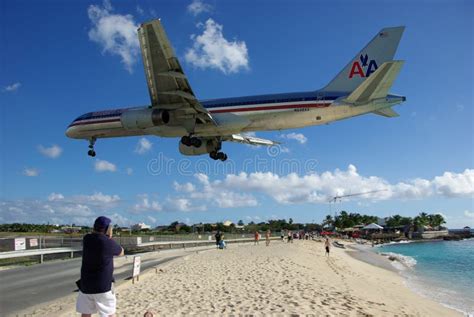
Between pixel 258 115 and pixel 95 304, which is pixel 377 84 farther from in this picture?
pixel 95 304

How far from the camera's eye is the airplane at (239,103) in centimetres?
2091

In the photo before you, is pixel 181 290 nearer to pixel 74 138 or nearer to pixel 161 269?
pixel 161 269

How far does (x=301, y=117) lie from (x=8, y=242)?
1699cm

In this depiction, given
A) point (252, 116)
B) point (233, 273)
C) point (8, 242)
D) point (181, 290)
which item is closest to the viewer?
point (181, 290)

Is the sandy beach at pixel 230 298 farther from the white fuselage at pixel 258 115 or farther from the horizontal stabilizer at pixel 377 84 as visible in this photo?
the horizontal stabilizer at pixel 377 84

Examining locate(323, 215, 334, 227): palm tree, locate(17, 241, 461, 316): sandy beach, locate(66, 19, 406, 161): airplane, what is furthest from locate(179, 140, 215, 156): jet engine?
locate(323, 215, 334, 227): palm tree

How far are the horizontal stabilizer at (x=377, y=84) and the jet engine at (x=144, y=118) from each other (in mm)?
10258

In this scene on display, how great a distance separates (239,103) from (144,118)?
18.3ft

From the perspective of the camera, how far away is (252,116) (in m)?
24.2

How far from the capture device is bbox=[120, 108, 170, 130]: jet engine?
2412 centimetres

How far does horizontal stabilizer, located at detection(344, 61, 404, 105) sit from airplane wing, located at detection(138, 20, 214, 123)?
27.8ft

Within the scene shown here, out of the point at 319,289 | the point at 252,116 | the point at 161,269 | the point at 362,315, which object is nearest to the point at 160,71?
the point at 252,116

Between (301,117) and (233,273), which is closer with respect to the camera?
(233,273)

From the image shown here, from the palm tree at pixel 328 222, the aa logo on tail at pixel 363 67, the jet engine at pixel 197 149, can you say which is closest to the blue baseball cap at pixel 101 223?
the aa logo on tail at pixel 363 67
